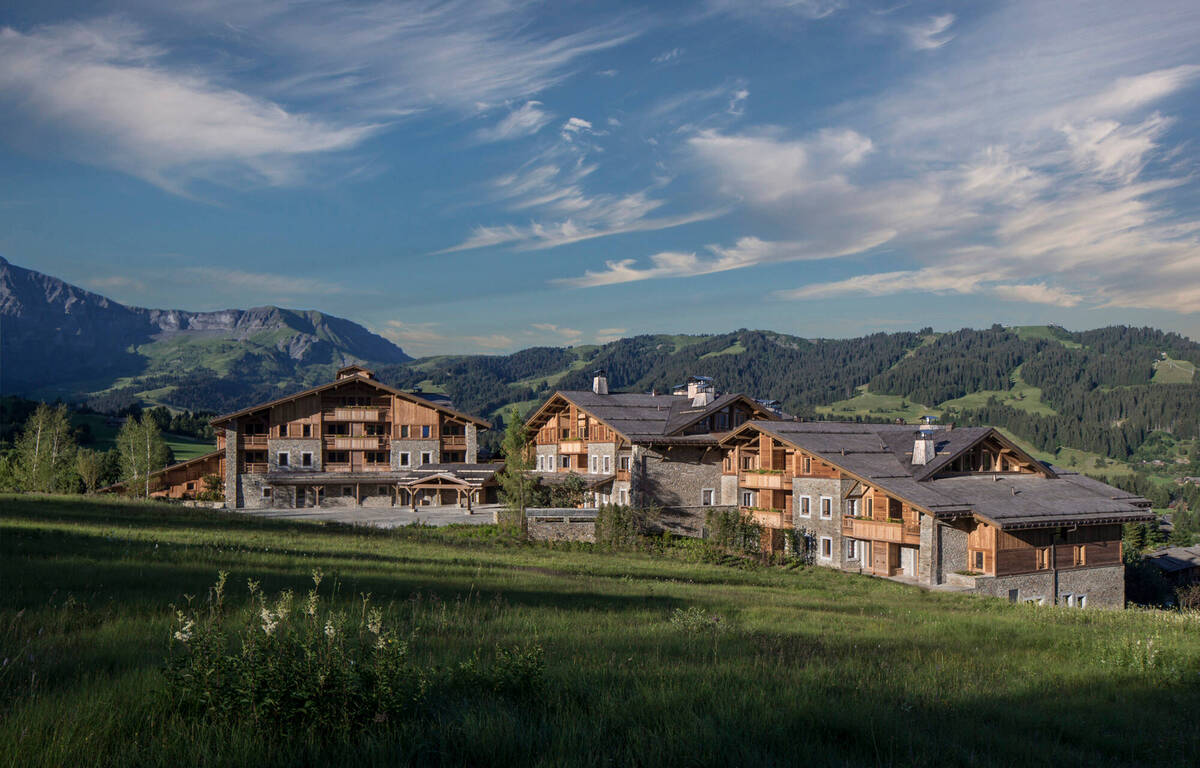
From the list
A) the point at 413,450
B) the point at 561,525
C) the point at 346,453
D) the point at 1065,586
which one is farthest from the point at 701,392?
the point at 346,453

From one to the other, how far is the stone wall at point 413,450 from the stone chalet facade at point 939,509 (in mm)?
30677

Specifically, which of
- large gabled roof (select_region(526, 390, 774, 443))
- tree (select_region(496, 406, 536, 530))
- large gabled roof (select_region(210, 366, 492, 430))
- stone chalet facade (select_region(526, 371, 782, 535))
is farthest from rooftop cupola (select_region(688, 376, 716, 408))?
large gabled roof (select_region(210, 366, 492, 430))

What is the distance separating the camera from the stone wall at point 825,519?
4103 centimetres

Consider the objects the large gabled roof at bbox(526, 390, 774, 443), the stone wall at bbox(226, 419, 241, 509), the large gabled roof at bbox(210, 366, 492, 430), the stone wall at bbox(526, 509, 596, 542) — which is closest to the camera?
the stone wall at bbox(526, 509, 596, 542)

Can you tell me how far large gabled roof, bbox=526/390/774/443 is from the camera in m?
50.8

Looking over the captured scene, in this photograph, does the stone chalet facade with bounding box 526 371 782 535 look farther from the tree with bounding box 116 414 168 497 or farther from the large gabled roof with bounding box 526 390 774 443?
the tree with bounding box 116 414 168 497

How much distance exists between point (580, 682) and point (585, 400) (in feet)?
157

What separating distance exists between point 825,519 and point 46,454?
5859 cm

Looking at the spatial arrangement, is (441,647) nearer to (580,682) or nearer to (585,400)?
(580,682)

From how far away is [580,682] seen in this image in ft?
23.2

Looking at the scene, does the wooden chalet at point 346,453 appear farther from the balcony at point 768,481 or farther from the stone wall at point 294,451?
the balcony at point 768,481

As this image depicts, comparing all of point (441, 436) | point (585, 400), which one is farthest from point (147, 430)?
point (585, 400)

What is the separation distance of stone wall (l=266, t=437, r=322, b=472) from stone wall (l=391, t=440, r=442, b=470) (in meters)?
6.36

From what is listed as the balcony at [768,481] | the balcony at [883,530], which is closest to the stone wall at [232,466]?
the balcony at [768,481]
